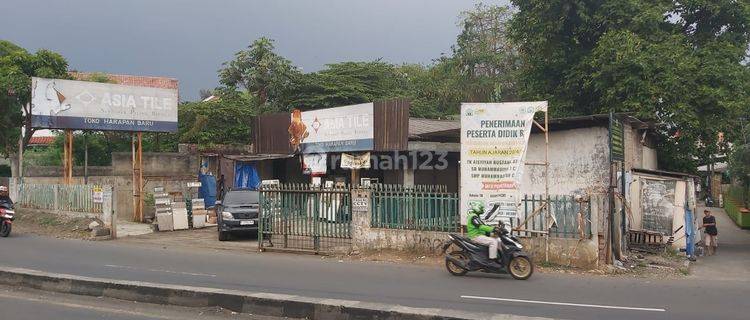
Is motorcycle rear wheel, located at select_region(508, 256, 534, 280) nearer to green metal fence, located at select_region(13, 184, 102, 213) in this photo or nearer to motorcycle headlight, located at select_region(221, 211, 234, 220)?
motorcycle headlight, located at select_region(221, 211, 234, 220)

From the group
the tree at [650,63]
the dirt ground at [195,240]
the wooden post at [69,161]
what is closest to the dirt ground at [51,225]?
the wooden post at [69,161]

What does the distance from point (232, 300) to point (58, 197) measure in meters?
16.8

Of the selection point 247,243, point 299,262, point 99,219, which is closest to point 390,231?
point 299,262

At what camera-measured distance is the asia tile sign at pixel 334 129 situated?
19453 millimetres

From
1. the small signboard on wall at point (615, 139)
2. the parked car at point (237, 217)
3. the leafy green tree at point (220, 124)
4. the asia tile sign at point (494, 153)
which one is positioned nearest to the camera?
the asia tile sign at point (494, 153)

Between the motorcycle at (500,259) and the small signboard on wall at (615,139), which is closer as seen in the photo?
the motorcycle at (500,259)

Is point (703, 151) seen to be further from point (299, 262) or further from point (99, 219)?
point (99, 219)

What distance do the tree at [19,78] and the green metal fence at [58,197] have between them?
3.09 m

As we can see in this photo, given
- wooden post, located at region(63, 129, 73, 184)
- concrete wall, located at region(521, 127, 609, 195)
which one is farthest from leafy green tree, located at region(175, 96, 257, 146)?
concrete wall, located at region(521, 127, 609, 195)

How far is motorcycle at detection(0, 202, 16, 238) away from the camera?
1788cm

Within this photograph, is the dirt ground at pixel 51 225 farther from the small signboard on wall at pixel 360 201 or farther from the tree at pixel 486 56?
the tree at pixel 486 56

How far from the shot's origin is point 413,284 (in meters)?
10.4

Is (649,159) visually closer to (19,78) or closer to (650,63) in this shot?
(650,63)

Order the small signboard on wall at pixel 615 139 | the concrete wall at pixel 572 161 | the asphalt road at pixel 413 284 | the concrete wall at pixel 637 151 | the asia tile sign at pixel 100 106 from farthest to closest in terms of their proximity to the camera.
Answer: the asia tile sign at pixel 100 106 < the concrete wall at pixel 637 151 < the concrete wall at pixel 572 161 < the small signboard on wall at pixel 615 139 < the asphalt road at pixel 413 284
